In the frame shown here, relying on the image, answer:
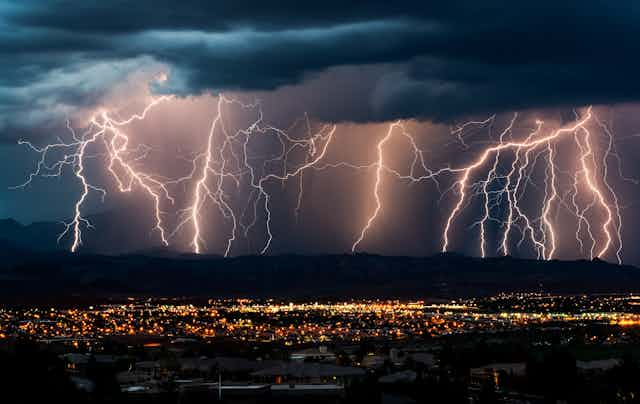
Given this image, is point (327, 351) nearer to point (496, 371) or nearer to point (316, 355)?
point (316, 355)

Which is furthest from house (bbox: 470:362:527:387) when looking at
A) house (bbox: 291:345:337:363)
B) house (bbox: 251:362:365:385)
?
house (bbox: 291:345:337:363)

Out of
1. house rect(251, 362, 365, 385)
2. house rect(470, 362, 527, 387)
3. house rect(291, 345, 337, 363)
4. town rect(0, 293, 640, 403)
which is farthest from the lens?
house rect(291, 345, 337, 363)

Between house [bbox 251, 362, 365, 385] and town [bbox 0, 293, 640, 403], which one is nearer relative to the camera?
town [bbox 0, 293, 640, 403]

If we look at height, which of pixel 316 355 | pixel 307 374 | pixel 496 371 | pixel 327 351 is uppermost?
pixel 327 351

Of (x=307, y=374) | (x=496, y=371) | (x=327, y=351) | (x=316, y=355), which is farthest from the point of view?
(x=327, y=351)

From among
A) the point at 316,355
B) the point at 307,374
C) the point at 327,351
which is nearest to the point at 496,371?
the point at 307,374

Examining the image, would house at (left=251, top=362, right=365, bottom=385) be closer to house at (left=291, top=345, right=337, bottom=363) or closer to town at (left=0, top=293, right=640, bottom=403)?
town at (left=0, top=293, right=640, bottom=403)

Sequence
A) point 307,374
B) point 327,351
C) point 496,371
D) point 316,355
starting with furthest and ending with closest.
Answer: point 327,351
point 316,355
point 496,371
point 307,374

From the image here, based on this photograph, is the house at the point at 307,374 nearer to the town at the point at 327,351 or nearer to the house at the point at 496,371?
the town at the point at 327,351

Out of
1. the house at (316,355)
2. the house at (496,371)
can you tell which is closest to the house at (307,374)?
the house at (496,371)

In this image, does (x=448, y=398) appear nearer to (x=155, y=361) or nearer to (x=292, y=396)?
(x=292, y=396)

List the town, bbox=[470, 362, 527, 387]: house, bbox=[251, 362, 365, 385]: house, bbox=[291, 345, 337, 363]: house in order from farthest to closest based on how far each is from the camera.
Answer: bbox=[291, 345, 337, 363]: house < bbox=[470, 362, 527, 387]: house < bbox=[251, 362, 365, 385]: house < the town

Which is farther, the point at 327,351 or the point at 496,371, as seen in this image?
the point at 327,351
